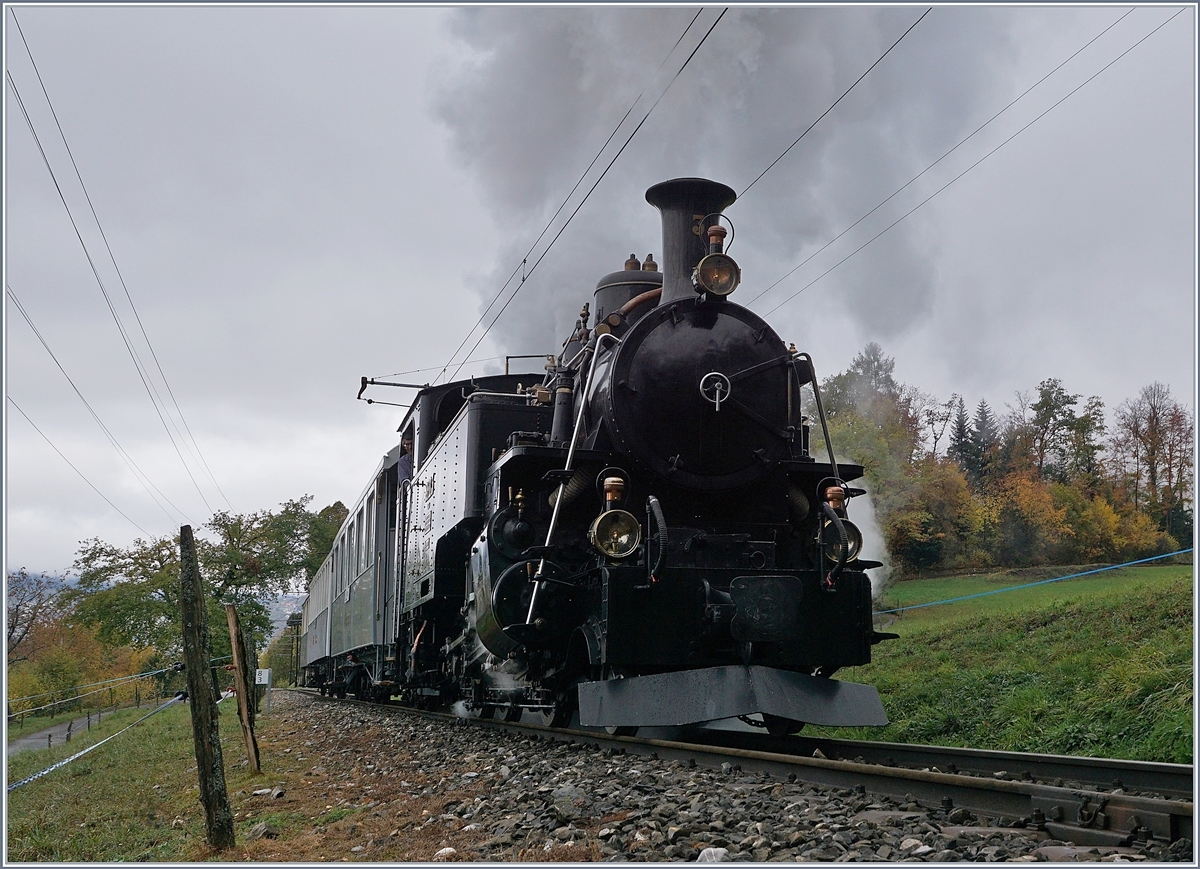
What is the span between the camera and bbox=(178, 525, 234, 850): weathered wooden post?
4629mm

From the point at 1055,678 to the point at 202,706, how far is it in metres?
6.40

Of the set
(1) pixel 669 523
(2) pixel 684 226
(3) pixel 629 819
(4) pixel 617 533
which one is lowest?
(3) pixel 629 819

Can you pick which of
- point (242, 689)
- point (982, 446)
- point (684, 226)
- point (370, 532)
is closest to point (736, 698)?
point (684, 226)

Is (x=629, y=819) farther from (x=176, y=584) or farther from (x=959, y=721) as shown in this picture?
(x=176, y=584)

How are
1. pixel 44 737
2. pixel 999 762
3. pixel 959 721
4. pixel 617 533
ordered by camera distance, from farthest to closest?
pixel 44 737 < pixel 959 721 < pixel 617 533 < pixel 999 762

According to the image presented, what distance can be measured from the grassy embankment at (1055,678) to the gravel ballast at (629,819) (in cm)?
291

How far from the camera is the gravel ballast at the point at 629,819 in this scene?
3.27 m

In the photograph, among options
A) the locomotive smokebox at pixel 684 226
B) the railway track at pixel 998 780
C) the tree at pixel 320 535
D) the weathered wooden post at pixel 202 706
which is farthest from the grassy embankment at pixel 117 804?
the tree at pixel 320 535

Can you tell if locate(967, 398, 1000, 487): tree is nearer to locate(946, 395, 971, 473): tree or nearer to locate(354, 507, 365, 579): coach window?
locate(946, 395, 971, 473): tree

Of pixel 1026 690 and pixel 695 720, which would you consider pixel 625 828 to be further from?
pixel 1026 690

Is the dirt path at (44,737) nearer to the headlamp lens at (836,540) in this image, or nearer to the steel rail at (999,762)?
the steel rail at (999,762)

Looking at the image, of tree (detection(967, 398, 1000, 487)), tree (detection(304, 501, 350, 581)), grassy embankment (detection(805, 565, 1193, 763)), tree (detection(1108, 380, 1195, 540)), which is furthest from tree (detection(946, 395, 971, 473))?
tree (detection(304, 501, 350, 581))

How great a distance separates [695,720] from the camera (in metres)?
5.42

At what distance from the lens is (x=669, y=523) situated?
6668 millimetres
